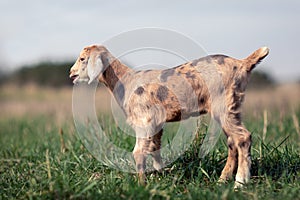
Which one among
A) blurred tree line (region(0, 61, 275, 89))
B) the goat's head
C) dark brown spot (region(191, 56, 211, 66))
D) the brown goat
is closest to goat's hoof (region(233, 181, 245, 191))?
the brown goat

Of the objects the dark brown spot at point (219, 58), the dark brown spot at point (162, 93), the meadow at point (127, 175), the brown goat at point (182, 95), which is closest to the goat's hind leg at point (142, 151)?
the brown goat at point (182, 95)

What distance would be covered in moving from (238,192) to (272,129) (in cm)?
415

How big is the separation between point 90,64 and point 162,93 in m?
0.85

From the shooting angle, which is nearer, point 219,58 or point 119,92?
point 219,58

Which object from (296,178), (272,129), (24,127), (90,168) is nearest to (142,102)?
(90,168)

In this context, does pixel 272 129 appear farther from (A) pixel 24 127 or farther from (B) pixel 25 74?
(B) pixel 25 74

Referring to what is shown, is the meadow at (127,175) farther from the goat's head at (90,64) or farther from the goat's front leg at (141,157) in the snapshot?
the goat's head at (90,64)

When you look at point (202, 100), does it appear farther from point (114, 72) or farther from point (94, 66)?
point (94, 66)

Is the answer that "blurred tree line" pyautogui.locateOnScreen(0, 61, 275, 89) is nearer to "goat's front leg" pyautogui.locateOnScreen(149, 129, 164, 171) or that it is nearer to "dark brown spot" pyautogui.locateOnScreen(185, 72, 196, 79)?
"goat's front leg" pyautogui.locateOnScreen(149, 129, 164, 171)

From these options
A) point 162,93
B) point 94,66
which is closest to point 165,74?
point 162,93

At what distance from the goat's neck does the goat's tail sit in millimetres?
1299

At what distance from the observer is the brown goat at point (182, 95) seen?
15.3 feet

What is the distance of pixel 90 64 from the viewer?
5.03 m

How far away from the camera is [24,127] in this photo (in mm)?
10117
